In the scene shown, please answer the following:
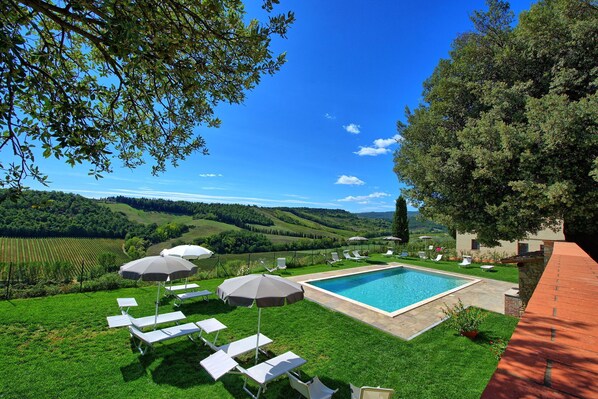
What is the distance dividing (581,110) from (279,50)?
6.28 meters

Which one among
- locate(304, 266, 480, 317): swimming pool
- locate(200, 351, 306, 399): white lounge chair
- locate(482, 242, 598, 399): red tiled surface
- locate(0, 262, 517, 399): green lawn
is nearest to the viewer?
locate(482, 242, 598, 399): red tiled surface

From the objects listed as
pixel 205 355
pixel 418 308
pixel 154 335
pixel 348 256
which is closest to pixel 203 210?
pixel 348 256

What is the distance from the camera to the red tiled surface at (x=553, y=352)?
120 centimetres

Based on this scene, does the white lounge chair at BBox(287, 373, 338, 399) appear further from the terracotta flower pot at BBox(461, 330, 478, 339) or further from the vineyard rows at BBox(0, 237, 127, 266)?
the vineyard rows at BBox(0, 237, 127, 266)

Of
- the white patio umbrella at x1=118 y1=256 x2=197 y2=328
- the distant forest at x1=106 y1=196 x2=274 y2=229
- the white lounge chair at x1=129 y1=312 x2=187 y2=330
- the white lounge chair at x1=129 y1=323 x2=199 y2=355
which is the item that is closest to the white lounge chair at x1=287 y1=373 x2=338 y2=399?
the white lounge chair at x1=129 y1=323 x2=199 y2=355

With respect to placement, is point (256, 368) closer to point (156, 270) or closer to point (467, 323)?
point (156, 270)

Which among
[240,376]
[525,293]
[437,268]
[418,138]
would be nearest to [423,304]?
[525,293]

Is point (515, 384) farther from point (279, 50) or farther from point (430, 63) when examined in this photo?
point (430, 63)

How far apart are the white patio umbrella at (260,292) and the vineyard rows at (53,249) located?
28247 mm

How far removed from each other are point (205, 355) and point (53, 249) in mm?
37808

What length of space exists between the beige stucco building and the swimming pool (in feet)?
16.5

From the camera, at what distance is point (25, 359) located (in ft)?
18.9

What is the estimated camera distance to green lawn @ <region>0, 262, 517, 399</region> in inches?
198

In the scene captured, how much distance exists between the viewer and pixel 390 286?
50.3ft
